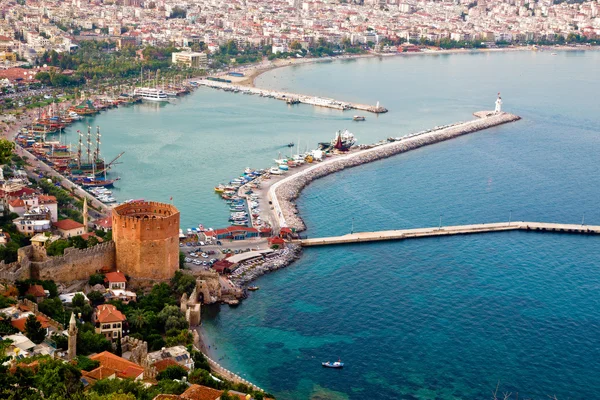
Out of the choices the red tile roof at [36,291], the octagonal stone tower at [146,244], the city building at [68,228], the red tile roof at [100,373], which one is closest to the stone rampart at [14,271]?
the red tile roof at [36,291]

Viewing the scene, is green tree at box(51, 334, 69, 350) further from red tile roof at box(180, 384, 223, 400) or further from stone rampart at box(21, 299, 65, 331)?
red tile roof at box(180, 384, 223, 400)

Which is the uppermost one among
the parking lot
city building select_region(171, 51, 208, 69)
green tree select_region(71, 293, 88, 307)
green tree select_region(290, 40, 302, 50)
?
green tree select_region(290, 40, 302, 50)

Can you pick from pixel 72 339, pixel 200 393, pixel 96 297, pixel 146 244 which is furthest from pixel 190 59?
pixel 200 393

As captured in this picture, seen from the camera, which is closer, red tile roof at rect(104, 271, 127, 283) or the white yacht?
red tile roof at rect(104, 271, 127, 283)

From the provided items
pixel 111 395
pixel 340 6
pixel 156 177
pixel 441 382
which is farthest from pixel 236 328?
pixel 340 6

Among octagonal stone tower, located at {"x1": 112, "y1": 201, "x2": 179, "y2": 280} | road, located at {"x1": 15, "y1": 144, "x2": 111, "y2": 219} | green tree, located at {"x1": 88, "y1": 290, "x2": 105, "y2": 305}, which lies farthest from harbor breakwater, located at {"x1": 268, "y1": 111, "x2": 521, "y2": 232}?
green tree, located at {"x1": 88, "y1": 290, "x2": 105, "y2": 305}

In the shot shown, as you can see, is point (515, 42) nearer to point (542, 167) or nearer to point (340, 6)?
point (340, 6)

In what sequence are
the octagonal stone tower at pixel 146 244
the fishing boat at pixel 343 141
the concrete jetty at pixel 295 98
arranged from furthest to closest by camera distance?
the concrete jetty at pixel 295 98
the fishing boat at pixel 343 141
the octagonal stone tower at pixel 146 244

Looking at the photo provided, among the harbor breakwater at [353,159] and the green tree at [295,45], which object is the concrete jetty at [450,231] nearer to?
the harbor breakwater at [353,159]
